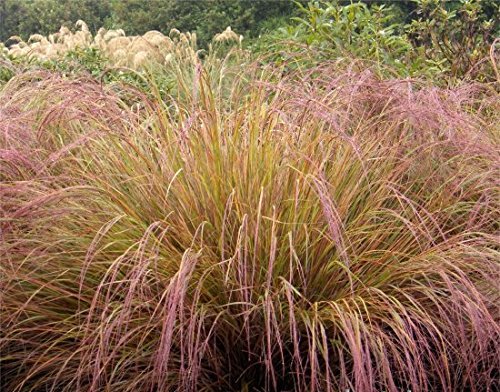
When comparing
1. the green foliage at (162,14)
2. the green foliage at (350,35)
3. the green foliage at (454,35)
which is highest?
the green foliage at (350,35)

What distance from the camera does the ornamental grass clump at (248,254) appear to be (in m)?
2.91

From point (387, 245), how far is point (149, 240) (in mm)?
929

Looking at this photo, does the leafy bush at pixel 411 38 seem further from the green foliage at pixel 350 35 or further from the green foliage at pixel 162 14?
the green foliage at pixel 162 14

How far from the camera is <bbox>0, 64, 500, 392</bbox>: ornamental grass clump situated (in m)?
2.91

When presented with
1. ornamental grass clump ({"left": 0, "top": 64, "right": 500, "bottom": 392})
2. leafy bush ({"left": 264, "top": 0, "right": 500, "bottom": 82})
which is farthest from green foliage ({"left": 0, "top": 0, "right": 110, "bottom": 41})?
ornamental grass clump ({"left": 0, "top": 64, "right": 500, "bottom": 392})

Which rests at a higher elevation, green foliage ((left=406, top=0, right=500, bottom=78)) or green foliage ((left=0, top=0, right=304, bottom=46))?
green foliage ((left=406, top=0, right=500, bottom=78))

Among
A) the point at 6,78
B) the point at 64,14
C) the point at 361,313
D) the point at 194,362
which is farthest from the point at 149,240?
the point at 64,14

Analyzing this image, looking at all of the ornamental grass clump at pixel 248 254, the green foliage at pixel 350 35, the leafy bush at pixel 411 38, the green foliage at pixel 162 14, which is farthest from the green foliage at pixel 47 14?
the ornamental grass clump at pixel 248 254

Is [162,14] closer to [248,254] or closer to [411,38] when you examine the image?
[411,38]

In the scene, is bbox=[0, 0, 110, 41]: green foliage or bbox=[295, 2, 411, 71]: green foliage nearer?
bbox=[295, 2, 411, 71]: green foliage

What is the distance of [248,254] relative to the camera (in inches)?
120

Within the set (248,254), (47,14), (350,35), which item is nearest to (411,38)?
(350,35)

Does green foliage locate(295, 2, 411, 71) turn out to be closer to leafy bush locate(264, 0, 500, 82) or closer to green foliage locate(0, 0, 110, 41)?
leafy bush locate(264, 0, 500, 82)

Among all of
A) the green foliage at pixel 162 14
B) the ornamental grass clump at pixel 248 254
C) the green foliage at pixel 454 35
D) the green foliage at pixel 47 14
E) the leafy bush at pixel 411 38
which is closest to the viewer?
the ornamental grass clump at pixel 248 254
